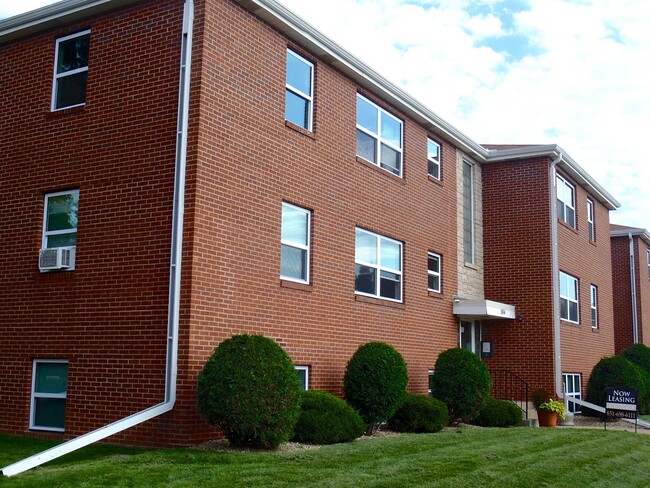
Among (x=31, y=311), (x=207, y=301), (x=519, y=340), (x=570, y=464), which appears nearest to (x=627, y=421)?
(x=519, y=340)

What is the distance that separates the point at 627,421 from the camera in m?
21.9

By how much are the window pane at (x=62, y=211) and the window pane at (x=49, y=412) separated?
2866mm

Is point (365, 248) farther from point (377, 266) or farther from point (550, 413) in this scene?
point (550, 413)

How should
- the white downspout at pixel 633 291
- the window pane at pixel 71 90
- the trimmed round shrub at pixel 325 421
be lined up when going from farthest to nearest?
the white downspout at pixel 633 291 < the window pane at pixel 71 90 < the trimmed round shrub at pixel 325 421

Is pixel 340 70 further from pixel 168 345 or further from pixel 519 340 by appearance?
pixel 519 340

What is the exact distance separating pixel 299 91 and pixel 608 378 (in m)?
12.6

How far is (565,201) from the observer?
24266mm

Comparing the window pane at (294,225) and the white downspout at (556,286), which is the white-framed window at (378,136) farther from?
the white downspout at (556,286)

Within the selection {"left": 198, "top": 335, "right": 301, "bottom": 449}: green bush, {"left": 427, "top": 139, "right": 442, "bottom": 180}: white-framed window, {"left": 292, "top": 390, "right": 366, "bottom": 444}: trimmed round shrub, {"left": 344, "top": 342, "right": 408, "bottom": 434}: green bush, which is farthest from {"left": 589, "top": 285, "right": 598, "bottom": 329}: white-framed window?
{"left": 198, "top": 335, "right": 301, "bottom": 449}: green bush

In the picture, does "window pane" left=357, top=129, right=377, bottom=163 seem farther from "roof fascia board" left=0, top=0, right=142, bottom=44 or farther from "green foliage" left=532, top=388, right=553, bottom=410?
"green foliage" left=532, top=388, right=553, bottom=410

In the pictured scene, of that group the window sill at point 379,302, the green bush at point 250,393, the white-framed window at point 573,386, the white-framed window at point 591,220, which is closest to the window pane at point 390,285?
the window sill at point 379,302

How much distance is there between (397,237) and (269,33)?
5782mm

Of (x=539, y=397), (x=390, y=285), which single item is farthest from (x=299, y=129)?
(x=539, y=397)

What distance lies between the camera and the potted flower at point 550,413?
1948 cm
